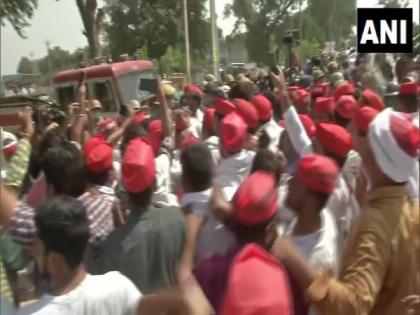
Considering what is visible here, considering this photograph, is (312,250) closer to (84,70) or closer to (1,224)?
(1,224)

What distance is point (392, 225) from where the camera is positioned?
1850mm

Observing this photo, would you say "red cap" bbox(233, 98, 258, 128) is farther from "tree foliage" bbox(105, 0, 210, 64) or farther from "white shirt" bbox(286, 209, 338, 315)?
"white shirt" bbox(286, 209, 338, 315)

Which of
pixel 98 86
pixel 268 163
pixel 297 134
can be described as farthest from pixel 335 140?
pixel 98 86

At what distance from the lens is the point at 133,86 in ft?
20.5

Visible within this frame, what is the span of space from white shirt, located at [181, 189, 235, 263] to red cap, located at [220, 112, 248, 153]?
0.71 m

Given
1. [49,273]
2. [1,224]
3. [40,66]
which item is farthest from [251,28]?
[49,273]

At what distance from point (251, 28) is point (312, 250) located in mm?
2143

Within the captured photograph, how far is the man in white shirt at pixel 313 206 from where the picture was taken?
2.18 m

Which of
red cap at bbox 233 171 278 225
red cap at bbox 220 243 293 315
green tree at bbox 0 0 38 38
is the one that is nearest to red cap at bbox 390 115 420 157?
red cap at bbox 233 171 278 225

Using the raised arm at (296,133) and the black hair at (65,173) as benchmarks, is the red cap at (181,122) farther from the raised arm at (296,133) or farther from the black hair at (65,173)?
the black hair at (65,173)

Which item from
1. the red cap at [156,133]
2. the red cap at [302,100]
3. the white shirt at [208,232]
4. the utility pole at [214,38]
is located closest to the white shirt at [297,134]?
the utility pole at [214,38]

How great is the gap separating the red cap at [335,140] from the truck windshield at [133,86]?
1737 mm

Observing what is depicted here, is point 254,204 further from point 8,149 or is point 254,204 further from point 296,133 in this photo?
point 8,149

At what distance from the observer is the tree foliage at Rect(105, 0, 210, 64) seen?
11.5 ft
